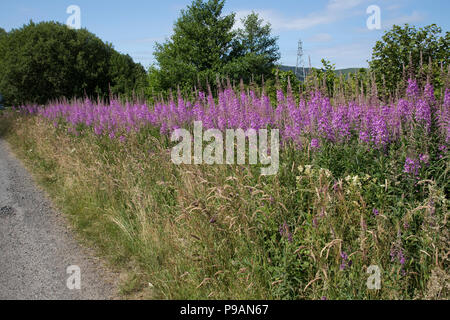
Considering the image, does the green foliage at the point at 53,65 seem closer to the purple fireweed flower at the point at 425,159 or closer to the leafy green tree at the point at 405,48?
the leafy green tree at the point at 405,48

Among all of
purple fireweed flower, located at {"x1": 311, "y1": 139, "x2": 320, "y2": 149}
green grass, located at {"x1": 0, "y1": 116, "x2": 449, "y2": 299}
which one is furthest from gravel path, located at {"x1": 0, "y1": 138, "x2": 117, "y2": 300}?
purple fireweed flower, located at {"x1": 311, "y1": 139, "x2": 320, "y2": 149}

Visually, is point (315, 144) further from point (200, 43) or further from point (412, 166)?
point (200, 43)

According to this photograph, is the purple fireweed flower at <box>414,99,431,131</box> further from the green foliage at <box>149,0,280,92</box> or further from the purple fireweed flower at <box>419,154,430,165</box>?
the green foliage at <box>149,0,280,92</box>

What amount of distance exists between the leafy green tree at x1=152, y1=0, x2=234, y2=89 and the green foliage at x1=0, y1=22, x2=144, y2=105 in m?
4.68

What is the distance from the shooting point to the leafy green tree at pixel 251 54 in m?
20.3

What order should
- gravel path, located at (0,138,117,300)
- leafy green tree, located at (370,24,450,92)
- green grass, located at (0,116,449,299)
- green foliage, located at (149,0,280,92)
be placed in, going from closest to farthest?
green grass, located at (0,116,449,299)
gravel path, located at (0,138,117,300)
leafy green tree, located at (370,24,450,92)
green foliage, located at (149,0,280,92)

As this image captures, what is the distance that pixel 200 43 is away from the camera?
20.5m

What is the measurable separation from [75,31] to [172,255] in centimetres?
2336

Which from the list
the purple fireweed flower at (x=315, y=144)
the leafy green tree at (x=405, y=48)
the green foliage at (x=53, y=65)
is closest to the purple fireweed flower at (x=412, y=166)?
the purple fireweed flower at (x=315, y=144)

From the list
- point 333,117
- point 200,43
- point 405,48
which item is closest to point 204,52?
point 200,43

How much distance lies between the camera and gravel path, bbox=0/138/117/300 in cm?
356

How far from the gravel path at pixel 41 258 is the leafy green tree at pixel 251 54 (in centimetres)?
A: 863
